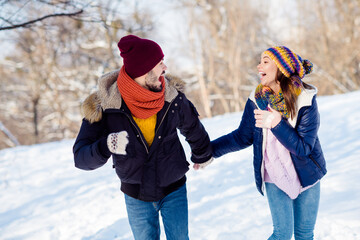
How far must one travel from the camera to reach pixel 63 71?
18141 mm

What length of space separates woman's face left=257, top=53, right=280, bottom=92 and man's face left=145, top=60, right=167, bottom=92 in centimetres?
71

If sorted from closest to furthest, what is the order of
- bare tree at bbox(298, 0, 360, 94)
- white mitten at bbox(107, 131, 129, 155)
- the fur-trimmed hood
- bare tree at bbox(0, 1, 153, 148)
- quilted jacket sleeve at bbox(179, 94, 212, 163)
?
1. white mitten at bbox(107, 131, 129, 155)
2. the fur-trimmed hood
3. quilted jacket sleeve at bbox(179, 94, 212, 163)
4. bare tree at bbox(0, 1, 153, 148)
5. bare tree at bbox(298, 0, 360, 94)

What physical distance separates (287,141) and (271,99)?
0.32 meters

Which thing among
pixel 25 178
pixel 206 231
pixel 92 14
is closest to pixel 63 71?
pixel 25 178

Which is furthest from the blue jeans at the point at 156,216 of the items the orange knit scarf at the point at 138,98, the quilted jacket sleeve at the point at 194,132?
the orange knit scarf at the point at 138,98

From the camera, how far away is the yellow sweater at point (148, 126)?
1.81 m

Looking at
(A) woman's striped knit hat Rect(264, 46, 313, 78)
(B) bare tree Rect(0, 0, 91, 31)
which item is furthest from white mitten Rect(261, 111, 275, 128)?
(B) bare tree Rect(0, 0, 91, 31)

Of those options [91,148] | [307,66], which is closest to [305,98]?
[307,66]

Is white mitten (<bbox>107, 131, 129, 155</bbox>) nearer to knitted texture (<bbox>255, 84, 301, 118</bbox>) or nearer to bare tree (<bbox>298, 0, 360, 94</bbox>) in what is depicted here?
knitted texture (<bbox>255, 84, 301, 118</bbox>)

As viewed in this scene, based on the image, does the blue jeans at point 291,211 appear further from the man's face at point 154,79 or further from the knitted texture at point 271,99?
the man's face at point 154,79

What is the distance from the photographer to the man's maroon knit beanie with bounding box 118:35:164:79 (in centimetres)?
171

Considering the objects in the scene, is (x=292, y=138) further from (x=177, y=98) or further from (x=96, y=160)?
(x=96, y=160)

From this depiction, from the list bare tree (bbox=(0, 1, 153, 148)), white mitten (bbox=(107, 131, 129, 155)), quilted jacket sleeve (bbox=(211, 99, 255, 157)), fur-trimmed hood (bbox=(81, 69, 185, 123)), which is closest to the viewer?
white mitten (bbox=(107, 131, 129, 155))

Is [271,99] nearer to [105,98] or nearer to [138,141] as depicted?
[138,141]
